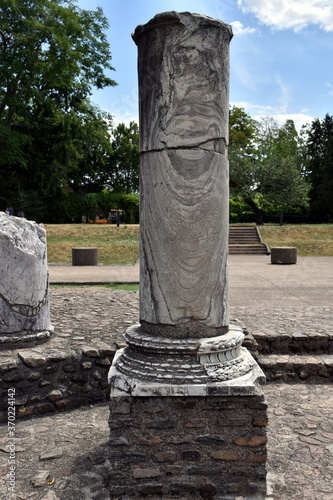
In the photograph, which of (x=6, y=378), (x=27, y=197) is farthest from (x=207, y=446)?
(x=27, y=197)

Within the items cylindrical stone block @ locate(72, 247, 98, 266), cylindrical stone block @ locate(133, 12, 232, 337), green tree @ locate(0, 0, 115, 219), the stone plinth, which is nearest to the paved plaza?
the stone plinth

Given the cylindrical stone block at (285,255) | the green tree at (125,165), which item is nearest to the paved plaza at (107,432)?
the cylindrical stone block at (285,255)

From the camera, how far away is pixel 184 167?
9.09ft

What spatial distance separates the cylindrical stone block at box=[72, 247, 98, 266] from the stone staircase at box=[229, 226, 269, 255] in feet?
23.6

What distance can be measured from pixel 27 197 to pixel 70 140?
496 cm

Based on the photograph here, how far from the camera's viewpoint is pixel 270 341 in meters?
5.27

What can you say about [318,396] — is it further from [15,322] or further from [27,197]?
[27,197]

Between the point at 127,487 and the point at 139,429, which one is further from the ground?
the point at 139,429

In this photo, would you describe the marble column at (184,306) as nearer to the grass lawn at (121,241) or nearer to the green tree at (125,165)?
the grass lawn at (121,241)

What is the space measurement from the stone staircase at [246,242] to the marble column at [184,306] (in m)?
16.7

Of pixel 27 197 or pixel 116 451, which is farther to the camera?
pixel 27 197

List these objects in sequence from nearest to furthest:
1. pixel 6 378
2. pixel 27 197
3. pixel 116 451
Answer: pixel 116 451, pixel 6 378, pixel 27 197

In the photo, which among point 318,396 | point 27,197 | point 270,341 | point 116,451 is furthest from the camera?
point 27,197

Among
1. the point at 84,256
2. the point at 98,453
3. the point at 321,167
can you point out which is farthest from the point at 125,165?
the point at 98,453
